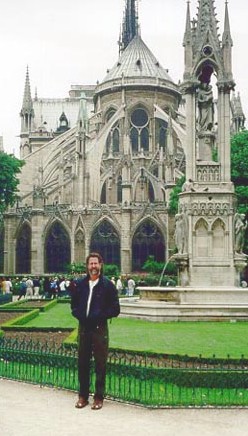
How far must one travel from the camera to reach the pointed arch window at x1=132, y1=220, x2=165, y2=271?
208 feet

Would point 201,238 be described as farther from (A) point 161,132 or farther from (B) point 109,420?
(A) point 161,132

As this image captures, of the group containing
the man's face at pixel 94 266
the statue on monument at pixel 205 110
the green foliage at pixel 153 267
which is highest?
the statue on monument at pixel 205 110

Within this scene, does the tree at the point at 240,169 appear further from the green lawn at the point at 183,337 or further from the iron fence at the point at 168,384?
the iron fence at the point at 168,384

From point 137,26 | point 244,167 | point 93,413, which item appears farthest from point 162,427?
point 137,26

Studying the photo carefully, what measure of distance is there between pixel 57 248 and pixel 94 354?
56.8 meters

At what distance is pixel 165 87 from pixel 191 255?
58.4 meters

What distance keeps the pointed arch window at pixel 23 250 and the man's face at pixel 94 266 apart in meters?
58.7

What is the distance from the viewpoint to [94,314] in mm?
9047

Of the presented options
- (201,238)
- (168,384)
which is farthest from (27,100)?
(168,384)

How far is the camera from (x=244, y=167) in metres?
41.3

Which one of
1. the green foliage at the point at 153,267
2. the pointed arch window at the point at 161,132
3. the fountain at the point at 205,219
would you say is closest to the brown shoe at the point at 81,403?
the fountain at the point at 205,219

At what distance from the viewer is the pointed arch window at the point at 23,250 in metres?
67.4

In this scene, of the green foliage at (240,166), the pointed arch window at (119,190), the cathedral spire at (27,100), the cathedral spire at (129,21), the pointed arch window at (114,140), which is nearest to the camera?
the green foliage at (240,166)

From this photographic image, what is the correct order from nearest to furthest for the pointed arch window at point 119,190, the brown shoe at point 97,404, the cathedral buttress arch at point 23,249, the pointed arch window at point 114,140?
the brown shoe at point 97,404
the cathedral buttress arch at point 23,249
the pointed arch window at point 119,190
the pointed arch window at point 114,140
